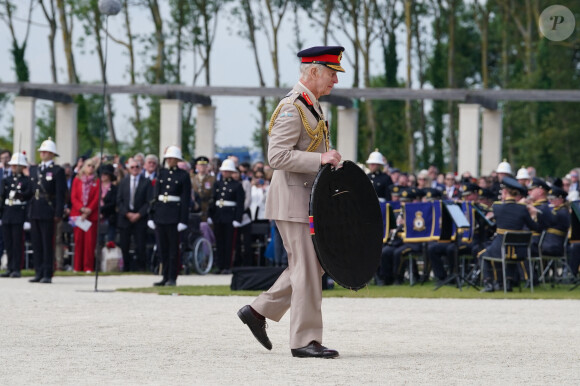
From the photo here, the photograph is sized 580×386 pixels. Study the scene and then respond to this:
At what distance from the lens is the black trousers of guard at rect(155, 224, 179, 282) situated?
64.0ft

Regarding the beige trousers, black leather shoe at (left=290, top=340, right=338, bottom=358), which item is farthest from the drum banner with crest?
black leather shoe at (left=290, top=340, right=338, bottom=358)

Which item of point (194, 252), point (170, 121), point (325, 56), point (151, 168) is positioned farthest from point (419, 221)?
point (170, 121)

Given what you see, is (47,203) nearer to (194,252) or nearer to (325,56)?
(194,252)

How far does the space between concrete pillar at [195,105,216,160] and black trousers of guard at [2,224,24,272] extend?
15.5 metres

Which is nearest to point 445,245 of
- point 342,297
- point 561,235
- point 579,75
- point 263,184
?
point 561,235

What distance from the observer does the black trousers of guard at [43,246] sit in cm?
2006

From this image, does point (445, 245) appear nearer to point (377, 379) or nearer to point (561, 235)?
point (561, 235)

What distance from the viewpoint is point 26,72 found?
54.1 metres

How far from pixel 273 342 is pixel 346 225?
159 cm

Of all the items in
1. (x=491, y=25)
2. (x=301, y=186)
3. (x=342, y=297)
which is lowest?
(x=342, y=297)

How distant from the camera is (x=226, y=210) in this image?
79.6 feet

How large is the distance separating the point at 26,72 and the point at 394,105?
17.6 m

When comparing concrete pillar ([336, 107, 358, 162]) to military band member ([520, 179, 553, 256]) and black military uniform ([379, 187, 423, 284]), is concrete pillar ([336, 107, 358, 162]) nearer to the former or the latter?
black military uniform ([379, 187, 423, 284])

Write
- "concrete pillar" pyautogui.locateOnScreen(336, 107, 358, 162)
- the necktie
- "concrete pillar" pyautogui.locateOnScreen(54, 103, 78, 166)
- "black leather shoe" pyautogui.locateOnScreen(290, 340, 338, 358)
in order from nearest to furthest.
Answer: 1. "black leather shoe" pyautogui.locateOnScreen(290, 340, 338, 358)
2. the necktie
3. "concrete pillar" pyautogui.locateOnScreen(336, 107, 358, 162)
4. "concrete pillar" pyautogui.locateOnScreen(54, 103, 78, 166)
